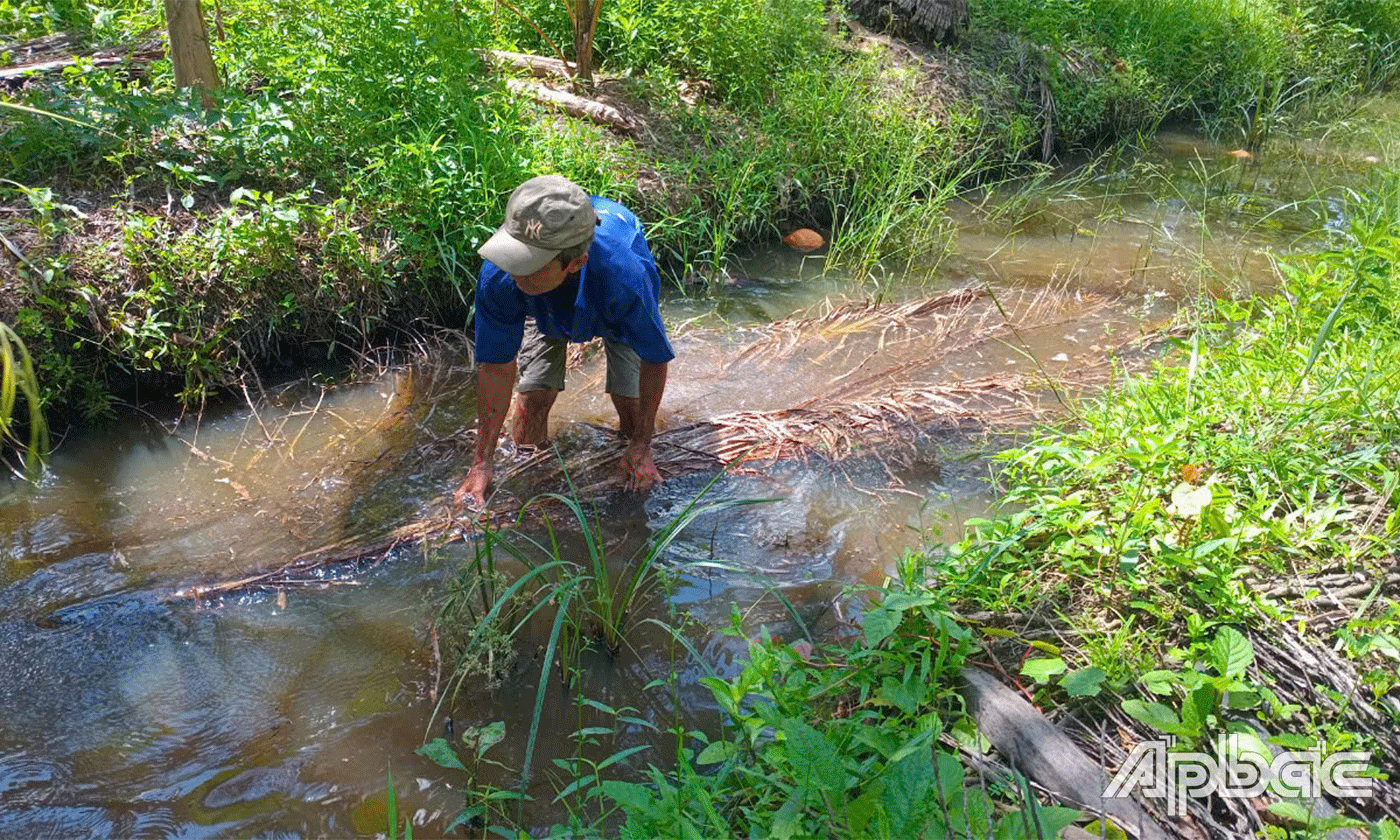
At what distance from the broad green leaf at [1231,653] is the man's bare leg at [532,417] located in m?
2.35

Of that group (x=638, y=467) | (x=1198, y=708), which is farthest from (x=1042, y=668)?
(x=638, y=467)

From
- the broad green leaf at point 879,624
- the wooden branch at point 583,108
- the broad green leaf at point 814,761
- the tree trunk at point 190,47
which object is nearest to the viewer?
the broad green leaf at point 814,761

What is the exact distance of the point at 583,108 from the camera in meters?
5.43

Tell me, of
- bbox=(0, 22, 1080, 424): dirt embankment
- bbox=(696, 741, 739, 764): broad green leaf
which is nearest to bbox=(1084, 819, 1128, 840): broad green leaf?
bbox=(696, 741, 739, 764): broad green leaf

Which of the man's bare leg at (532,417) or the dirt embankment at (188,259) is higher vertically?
the dirt embankment at (188,259)

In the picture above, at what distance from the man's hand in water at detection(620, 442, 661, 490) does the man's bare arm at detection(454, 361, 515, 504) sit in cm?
48

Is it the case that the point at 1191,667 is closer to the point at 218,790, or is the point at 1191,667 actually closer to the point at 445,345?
the point at 218,790

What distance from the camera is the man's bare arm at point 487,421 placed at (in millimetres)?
3021

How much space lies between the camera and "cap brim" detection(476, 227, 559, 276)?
2607 millimetres

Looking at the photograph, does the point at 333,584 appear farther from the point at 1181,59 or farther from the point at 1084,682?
the point at 1181,59

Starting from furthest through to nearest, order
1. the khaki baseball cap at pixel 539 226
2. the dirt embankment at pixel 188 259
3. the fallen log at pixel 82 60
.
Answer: the fallen log at pixel 82 60 → the dirt embankment at pixel 188 259 → the khaki baseball cap at pixel 539 226

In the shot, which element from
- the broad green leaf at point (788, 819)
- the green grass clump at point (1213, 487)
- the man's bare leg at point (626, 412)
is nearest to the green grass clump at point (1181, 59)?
the green grass clump at point (1213, 487)

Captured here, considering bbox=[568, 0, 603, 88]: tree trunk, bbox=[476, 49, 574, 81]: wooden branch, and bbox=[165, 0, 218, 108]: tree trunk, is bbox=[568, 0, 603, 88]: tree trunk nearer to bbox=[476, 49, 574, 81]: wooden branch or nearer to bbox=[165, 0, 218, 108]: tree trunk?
bbox=[476, 49, 574, 81]: wooden branch

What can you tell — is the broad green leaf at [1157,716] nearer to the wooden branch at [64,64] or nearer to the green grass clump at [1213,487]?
the green grass clump at [1213,487]
